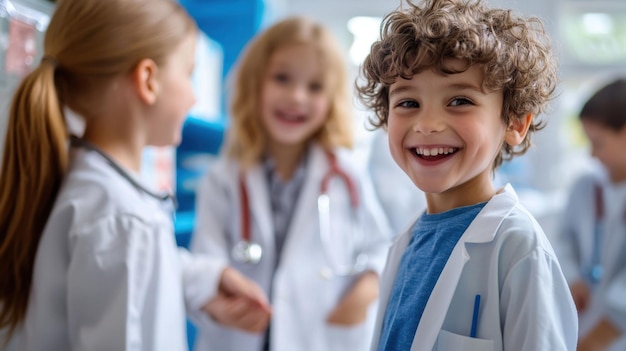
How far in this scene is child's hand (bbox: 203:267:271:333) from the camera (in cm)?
127

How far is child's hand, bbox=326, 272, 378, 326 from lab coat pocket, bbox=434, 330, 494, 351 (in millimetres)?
693

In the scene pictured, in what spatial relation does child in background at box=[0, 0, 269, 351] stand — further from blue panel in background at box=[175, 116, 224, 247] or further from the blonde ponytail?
blue panel in background at box=[175, 116, 224, 247]

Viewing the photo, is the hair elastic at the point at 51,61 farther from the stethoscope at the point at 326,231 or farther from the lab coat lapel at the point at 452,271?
the lab coat lapel at the point at 452,271

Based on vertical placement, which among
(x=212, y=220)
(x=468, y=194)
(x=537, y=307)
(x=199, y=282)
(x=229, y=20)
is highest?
(x=229, y=20)

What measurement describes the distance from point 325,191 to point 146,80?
59cm

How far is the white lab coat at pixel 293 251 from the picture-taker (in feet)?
4.61

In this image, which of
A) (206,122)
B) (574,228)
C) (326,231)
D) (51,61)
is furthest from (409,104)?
(574,228)

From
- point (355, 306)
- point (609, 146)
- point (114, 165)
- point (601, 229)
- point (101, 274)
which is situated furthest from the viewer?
point (601, 229)

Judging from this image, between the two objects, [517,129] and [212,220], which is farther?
[212,220]

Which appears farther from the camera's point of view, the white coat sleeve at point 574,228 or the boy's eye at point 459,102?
the white coat sleeve at point 574,228

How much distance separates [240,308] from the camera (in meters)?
1.28

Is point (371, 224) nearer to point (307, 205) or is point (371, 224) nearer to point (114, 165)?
point (307, 205)

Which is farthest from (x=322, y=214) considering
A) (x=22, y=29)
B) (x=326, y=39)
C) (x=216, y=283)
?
(x=22, y=29)

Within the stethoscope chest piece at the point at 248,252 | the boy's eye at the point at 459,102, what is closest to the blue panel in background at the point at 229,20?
the stethoscope chest piece at the point at 248,252
